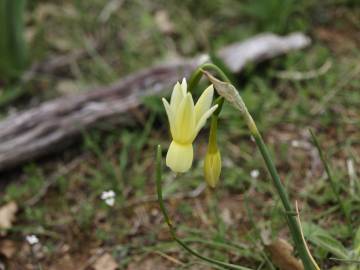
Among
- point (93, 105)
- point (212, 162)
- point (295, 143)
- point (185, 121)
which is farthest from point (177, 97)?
point (93, 105)

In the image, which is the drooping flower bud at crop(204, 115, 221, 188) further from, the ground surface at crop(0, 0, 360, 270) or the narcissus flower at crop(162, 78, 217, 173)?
the ground surface at crop(0, 0, 360, 270)

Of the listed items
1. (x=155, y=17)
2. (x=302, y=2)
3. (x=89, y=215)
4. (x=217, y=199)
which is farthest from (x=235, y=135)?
(x=155, y=17)

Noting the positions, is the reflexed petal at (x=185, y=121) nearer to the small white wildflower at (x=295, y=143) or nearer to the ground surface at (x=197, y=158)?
the ground surface at (x=197, y=158)

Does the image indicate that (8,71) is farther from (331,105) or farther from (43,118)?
(331,105)

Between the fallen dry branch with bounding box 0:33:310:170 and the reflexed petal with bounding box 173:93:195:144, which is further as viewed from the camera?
the fallen dry branch with bounding box 0:33:310:170

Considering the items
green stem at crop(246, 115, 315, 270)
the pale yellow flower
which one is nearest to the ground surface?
green stem at crop(246, 115, 315, 270)

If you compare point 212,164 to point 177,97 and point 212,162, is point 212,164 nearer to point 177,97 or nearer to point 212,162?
point 212,162
